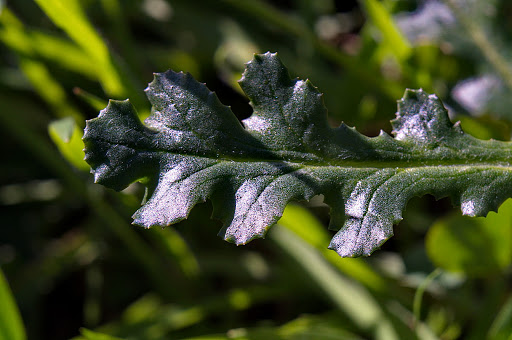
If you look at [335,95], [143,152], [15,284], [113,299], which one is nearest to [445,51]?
[335,95]

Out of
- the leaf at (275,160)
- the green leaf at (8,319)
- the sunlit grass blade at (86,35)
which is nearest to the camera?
the leaf at (275,160)

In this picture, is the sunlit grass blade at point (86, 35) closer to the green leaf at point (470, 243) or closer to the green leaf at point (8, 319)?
the green leaf at point (8, 319)

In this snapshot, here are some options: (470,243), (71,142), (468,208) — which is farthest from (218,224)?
(468,208)

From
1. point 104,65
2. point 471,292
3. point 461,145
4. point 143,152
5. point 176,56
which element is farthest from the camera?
point 176,56

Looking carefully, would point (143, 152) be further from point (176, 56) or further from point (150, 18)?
point (150, 18)

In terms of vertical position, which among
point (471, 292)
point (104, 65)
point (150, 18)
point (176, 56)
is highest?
point (150, 18)

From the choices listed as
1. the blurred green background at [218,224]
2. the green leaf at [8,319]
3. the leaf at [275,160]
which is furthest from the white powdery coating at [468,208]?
the green leaf at [8,319]

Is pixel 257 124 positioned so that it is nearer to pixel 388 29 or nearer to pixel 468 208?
pixel 468 208

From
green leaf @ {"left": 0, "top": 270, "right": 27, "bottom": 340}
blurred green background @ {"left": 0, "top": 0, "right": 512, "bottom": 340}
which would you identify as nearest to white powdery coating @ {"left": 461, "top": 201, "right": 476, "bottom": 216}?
blurred green background @ {"left": 0, "top": 0, "right": 512, "bottom": 340}

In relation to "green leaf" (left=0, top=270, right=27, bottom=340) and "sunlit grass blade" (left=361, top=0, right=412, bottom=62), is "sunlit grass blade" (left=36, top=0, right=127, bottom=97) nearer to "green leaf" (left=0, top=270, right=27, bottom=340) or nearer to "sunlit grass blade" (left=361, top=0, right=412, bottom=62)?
"green leaf" (left=0, top=270, right=27, bottom=340)
